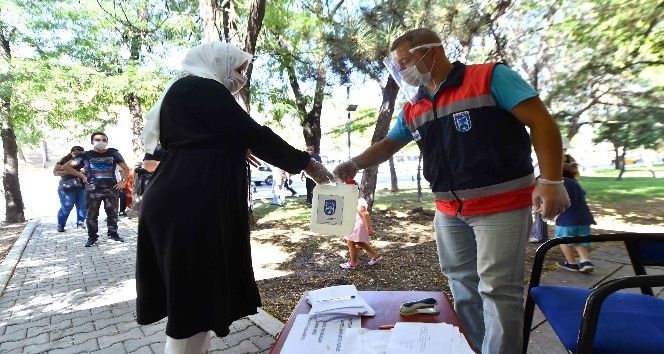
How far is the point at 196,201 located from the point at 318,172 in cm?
62

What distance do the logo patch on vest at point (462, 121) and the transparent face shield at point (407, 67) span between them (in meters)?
0.34

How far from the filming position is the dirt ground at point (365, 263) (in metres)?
4.25


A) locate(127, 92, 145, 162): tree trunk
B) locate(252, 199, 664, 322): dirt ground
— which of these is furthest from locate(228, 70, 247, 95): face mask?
locate(127, 92, 145, 162): tree trunk

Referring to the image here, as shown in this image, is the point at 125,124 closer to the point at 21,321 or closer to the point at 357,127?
the point at 357,127

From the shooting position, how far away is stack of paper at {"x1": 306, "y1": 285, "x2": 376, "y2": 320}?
169cm

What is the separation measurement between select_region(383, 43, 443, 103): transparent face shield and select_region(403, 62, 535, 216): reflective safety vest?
0.63 ft

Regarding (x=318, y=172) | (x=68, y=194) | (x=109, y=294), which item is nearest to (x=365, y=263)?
(x=109, y=294)

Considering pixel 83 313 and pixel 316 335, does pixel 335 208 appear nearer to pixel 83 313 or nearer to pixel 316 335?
pixel 316 335

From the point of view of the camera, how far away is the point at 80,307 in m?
4.00

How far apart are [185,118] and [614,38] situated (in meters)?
7.06

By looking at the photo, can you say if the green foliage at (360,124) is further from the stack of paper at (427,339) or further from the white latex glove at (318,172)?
the stack of paper at (427,339)

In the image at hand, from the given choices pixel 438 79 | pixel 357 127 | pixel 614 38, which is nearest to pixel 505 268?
pixel 438 79

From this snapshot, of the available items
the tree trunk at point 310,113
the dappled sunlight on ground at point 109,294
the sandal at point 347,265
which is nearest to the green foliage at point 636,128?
the sandal at point 347,265

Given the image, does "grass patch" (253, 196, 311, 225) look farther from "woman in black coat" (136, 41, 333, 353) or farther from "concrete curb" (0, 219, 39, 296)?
"woman in black coat" (136, 41, 333, 353)
